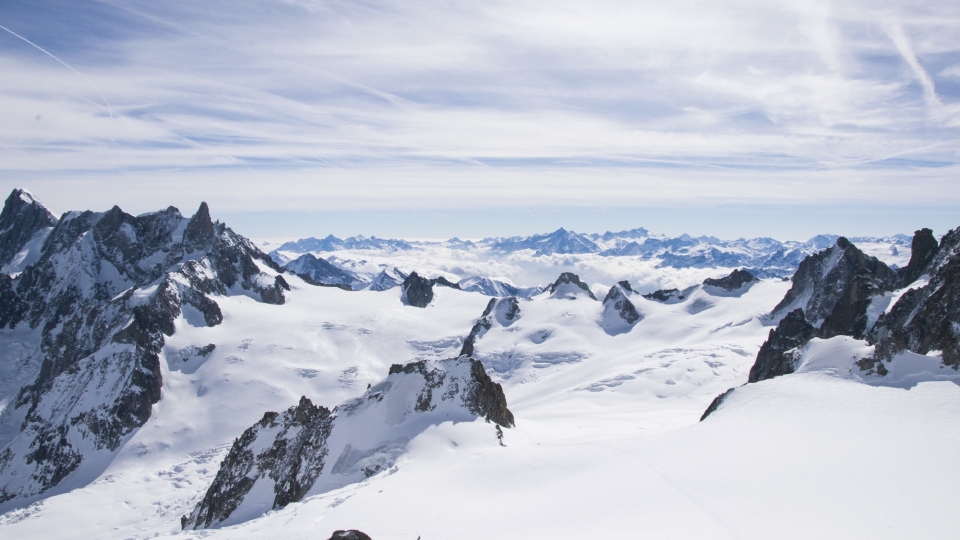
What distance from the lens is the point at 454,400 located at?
147 feet

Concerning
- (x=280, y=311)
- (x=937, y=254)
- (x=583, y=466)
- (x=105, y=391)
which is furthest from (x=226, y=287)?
(x=937, y=254)

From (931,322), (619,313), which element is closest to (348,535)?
(931,322)

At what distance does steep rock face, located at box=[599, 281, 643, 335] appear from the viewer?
144m

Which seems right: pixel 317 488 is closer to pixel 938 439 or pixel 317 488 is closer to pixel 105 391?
pixel 938 439

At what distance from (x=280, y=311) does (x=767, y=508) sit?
140507mm

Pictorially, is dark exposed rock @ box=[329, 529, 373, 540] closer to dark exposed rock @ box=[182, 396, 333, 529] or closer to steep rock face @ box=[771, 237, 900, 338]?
dark exposed rock @ box=[182, 396, 333, 529]

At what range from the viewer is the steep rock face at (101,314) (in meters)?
92.0

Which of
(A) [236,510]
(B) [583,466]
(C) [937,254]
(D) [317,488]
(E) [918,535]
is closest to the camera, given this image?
(E) [918,535]

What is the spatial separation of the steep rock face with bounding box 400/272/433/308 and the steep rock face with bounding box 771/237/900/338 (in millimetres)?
105647

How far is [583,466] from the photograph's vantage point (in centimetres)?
2936

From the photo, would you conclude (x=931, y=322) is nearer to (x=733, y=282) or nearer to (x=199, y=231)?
(x=733, y=282)

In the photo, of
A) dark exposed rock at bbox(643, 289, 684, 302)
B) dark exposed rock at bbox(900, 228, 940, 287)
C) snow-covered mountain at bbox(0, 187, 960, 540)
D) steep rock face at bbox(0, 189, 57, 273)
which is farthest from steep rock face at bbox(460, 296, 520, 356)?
steep rock face at bbox(0, 189, 57, 273)

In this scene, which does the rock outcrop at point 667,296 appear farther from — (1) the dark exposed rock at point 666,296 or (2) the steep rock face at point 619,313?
(2) the steep rock face at point 619,313

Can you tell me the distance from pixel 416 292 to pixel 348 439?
14144cm
